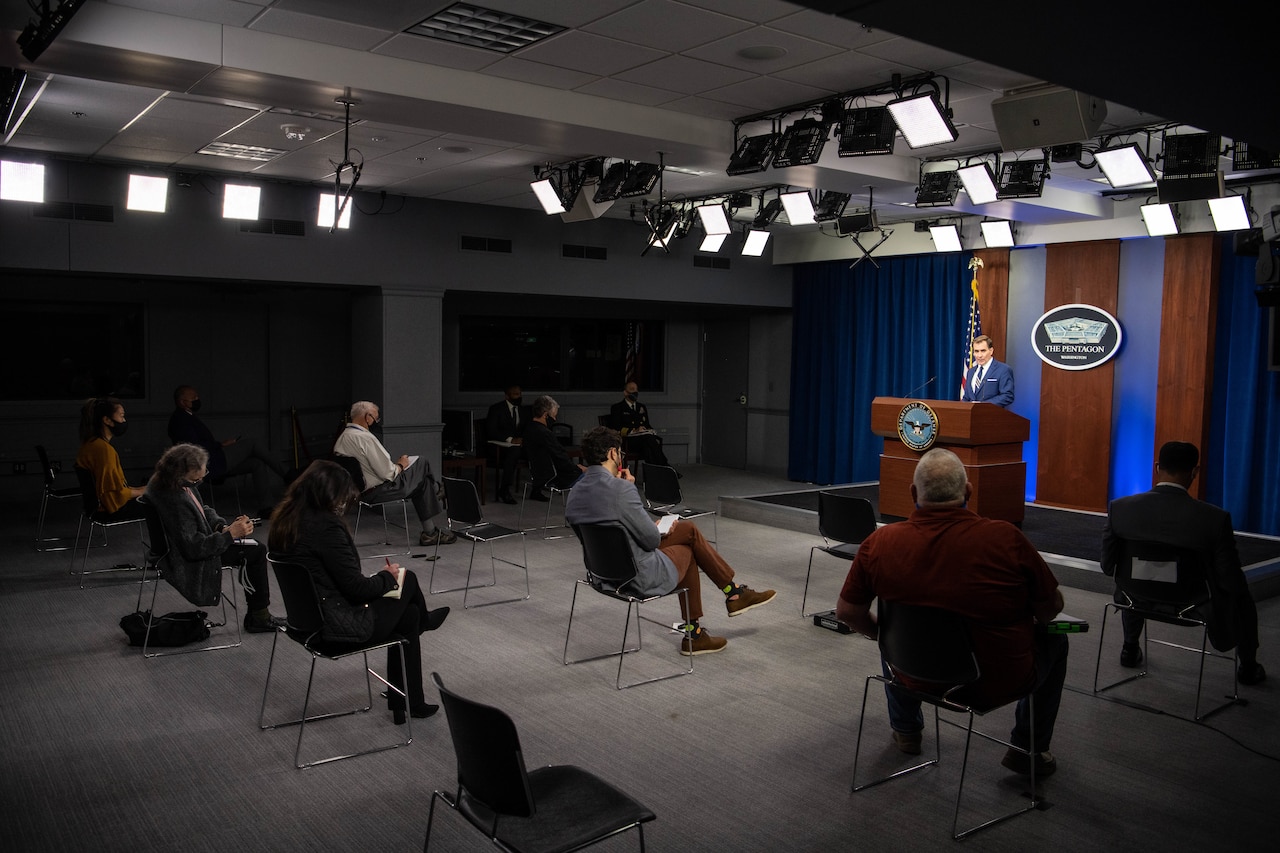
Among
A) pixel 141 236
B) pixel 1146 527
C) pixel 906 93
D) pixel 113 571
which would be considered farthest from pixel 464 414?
pixel 1146 527

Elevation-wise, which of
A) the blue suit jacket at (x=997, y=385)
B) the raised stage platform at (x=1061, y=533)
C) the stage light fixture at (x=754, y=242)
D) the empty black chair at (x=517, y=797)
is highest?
the stage light fixture at (x=754, y=242)

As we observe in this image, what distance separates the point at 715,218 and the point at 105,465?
5.53 metres

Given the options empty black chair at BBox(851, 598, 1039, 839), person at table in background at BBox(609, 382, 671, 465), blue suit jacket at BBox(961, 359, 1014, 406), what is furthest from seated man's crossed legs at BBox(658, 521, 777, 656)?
person at table in background at BBox(609, 382, 671, 465)

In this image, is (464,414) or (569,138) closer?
(569,138)

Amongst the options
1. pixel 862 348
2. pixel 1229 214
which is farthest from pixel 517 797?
pixel 862 348

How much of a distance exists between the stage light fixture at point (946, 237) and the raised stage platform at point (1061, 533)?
8.85 feet

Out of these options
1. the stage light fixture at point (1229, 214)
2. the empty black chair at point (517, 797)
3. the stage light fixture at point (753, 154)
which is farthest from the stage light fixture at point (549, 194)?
the empty black chair at point (517, 797)

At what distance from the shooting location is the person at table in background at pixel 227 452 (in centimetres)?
813

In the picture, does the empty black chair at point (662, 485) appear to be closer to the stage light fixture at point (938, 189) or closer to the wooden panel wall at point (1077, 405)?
the stage light fixture at point (938, 189)

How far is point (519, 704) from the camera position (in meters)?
4.39

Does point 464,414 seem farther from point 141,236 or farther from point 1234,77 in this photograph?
point 1234,77

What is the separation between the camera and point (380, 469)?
723cm

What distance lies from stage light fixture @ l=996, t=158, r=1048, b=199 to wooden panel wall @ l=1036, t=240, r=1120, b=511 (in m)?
2.94

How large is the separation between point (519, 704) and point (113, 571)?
13.4 feet
